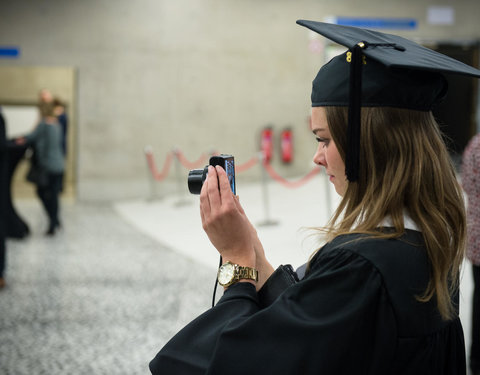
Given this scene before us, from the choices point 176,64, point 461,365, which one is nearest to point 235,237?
point 461,365

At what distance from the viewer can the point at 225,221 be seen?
3.95 feet

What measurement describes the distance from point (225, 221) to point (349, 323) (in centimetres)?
36

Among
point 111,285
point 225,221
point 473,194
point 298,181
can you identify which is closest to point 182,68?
point 298,181

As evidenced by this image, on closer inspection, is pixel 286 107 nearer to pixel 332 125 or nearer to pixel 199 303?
pixel 199 303

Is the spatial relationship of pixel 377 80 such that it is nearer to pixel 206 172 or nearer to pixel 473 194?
pixel 206 172

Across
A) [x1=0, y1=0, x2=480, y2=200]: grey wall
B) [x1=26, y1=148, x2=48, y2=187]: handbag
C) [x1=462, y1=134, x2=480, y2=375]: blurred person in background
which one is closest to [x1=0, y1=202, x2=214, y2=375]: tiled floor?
[x1=26, y1=148, x2=48, y2=187]: handbag

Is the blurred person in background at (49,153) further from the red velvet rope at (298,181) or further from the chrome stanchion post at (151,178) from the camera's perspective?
the chrome stanchion post at (151,178)

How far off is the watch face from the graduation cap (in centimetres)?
32

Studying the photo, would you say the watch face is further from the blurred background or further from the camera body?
the blurred background

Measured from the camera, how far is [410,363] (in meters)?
1.04

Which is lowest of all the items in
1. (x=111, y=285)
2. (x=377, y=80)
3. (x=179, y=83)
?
(x=111, y=285)

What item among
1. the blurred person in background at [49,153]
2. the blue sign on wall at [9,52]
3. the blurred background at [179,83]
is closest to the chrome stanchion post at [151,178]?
the blurred background at [179,83]

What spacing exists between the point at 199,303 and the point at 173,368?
3.55 metres

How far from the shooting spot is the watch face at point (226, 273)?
1191 mm
